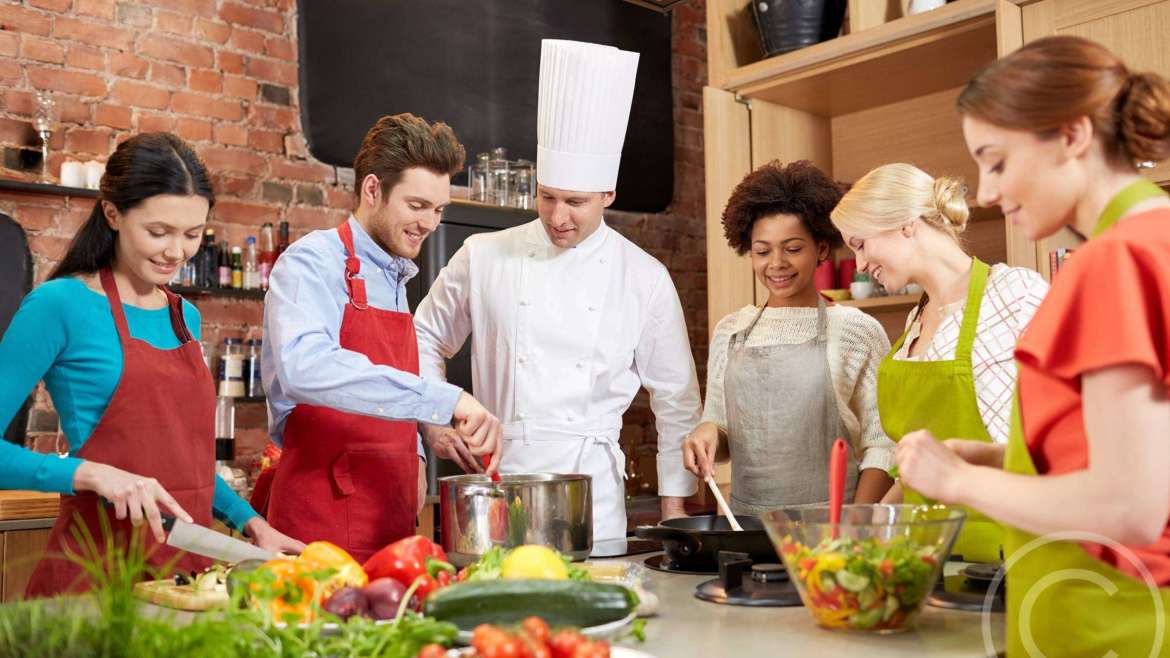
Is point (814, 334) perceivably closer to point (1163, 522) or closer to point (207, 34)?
point (1163, 522)

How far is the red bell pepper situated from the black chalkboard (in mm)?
3141

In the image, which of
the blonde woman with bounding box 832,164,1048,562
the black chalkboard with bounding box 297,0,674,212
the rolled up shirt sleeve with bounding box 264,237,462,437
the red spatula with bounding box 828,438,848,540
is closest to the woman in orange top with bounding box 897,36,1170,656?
the red spatula with bounding box 828,438,848,540

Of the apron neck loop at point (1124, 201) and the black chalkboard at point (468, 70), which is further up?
the black chalkboard at point (468, 70)

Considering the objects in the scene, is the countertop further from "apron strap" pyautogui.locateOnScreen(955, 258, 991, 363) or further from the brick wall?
the brick wall

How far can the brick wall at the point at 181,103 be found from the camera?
11.7 feet

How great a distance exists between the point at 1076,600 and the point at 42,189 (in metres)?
3.42

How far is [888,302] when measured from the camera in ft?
10.9

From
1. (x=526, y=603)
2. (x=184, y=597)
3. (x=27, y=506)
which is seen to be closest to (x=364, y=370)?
(x=184, y=597)

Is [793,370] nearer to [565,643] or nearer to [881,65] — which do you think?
[881,65]

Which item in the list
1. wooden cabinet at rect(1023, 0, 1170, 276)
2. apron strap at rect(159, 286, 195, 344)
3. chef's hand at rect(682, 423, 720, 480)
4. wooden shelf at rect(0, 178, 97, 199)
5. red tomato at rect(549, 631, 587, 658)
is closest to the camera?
red tomato at rect(549, 631, 587, 658)

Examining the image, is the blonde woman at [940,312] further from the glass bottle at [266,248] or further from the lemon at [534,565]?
the glass bottle at [266,248]

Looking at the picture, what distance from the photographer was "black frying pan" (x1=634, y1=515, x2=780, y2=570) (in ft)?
5.13

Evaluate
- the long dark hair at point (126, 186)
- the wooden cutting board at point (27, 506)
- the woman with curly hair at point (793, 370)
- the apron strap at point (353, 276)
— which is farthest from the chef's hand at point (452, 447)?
the wooden cutting board at point (27, 506)

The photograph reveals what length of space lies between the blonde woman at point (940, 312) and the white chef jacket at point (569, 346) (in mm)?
633
